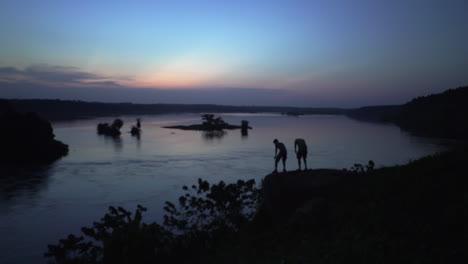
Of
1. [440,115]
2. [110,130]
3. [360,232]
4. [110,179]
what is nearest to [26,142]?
[110,179]

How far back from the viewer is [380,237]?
9844 mm

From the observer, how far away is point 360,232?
10531 mm

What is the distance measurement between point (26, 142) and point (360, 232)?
7289cm

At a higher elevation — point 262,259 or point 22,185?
point 262,259

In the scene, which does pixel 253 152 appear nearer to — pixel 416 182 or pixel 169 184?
pixel 169 184

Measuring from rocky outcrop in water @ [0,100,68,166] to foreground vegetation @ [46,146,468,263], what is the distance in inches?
2189

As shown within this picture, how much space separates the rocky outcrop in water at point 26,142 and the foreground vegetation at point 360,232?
55604mm

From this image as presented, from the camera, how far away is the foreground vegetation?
9133mm


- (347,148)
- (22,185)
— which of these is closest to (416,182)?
(22,185)

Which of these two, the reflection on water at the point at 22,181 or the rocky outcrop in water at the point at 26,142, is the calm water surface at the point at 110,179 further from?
the rocky outcrop in water at the point at 26,142

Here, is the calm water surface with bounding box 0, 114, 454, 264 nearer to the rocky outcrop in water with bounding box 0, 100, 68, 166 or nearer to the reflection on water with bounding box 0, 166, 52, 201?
the reflection on water with bounding box 0, 166, 52, 201

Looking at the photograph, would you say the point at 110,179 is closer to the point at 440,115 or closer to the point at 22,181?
the point at 22,181

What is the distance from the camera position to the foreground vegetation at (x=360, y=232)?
913 cm

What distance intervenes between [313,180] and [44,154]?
2544 inches
